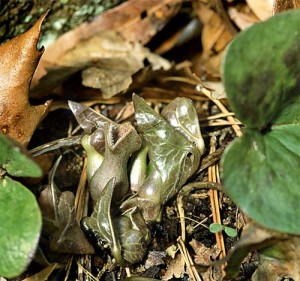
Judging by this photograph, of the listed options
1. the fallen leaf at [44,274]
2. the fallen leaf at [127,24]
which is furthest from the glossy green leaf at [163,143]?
the fallen leaf at [127,24]

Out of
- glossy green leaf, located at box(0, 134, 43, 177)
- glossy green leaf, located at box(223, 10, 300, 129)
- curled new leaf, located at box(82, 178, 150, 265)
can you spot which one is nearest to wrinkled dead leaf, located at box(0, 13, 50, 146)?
glossy green leaf, located at box(0, 134, 43, 177)

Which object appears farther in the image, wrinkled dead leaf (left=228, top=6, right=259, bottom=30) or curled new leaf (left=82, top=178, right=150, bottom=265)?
wrinkled dead leaf (left=228, top=6, right=259, bottom=30)

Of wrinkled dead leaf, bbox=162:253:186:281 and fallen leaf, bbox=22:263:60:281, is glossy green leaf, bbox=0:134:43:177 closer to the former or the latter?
fallen leaf, bbox=22:263:60:281

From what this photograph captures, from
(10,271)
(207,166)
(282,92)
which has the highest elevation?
(10,271)

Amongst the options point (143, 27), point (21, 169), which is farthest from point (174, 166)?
point (143, 27)

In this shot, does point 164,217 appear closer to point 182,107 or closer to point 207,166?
point 207,166

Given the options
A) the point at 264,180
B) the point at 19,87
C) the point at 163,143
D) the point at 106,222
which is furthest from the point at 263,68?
the point at 19,87
